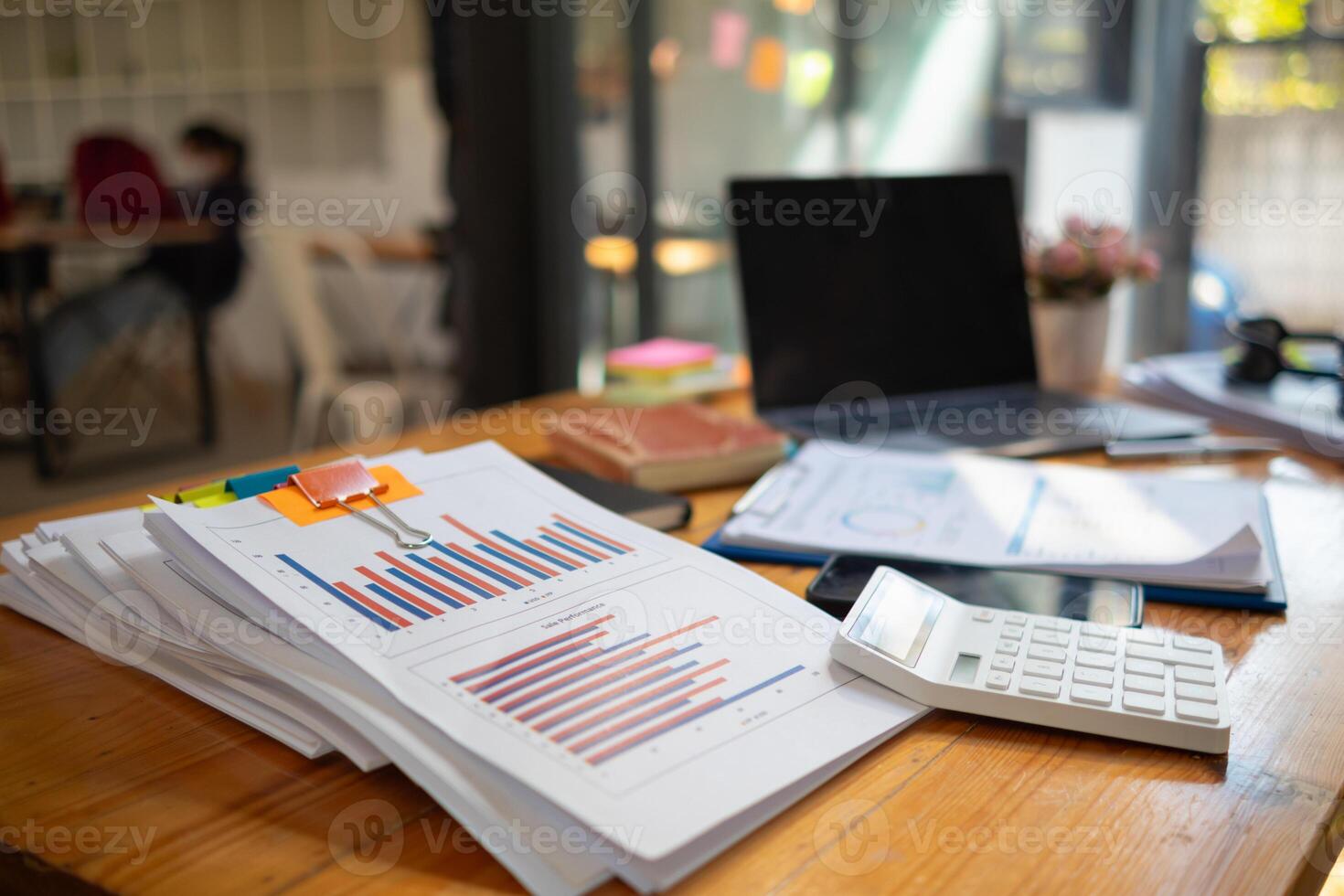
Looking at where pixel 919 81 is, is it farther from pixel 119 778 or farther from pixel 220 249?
pixel 220 249

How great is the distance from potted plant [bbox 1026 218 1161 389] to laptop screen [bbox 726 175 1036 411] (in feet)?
0.52

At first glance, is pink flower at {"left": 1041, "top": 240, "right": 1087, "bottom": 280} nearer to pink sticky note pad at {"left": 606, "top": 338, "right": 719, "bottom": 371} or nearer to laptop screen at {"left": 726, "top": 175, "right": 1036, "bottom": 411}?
laptop screen at {"left": 726, "top": 175, "right": 1036, "bottom": 411}

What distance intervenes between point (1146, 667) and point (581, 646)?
0.98 ft

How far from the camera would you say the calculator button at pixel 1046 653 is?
1.89ft

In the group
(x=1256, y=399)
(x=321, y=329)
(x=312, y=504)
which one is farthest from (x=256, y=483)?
(x=321, y=329)

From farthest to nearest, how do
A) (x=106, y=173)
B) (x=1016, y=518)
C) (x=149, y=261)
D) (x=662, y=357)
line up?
(x=106, y=173), (x=149, y=261), (x=662, y=357), (x=1016, y=518)

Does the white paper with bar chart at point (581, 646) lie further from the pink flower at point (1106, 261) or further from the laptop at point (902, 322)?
the pink flower at point (1106, 261)

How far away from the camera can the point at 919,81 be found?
211cm

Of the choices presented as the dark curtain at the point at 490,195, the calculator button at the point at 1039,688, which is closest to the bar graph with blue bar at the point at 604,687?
the calculator button at the point at 1039,688

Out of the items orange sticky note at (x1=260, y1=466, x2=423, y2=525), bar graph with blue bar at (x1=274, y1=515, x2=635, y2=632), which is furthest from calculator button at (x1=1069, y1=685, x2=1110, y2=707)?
orange sticky note at (x1=260, y1=466, x2=423, y2=525)

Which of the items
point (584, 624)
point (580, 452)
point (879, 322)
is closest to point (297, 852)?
point (584, 624)

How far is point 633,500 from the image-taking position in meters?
0.85

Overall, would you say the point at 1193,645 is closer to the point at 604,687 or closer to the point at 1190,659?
the point at 1190,659

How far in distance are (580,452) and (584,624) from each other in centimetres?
44
